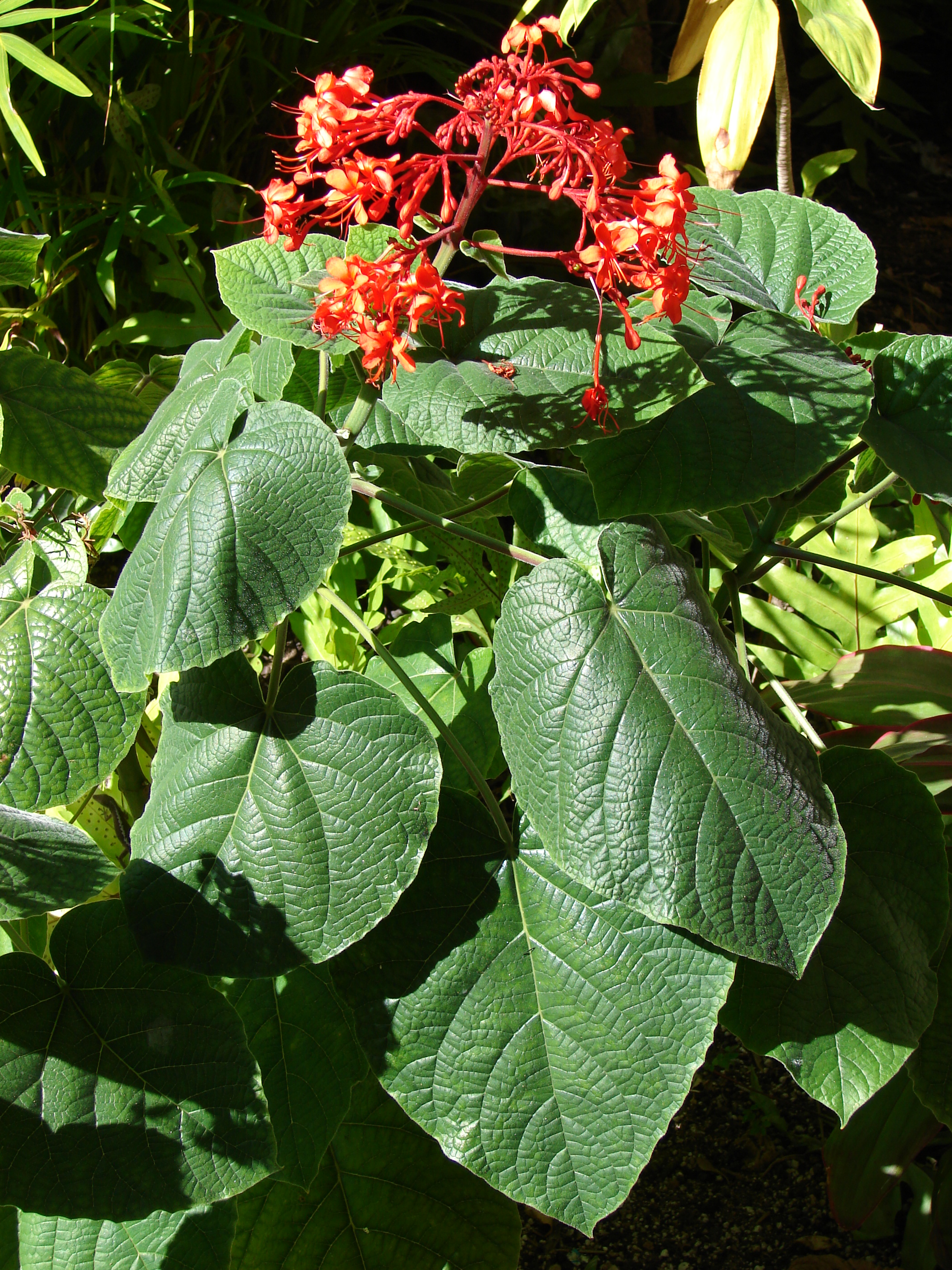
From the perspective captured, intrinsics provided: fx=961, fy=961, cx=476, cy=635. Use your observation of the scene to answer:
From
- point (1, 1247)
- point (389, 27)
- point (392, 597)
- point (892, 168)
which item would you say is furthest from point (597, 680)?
point (892, 168)

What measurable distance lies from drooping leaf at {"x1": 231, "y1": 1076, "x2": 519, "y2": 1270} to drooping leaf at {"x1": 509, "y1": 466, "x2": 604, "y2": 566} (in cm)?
64

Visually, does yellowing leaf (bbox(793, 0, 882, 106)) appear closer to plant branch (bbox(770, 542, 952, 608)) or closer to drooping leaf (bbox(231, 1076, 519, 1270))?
plant branch (bbox(770, 542, 952, 608))

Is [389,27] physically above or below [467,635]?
above

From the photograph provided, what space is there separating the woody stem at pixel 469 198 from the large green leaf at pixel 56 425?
22.1 inches

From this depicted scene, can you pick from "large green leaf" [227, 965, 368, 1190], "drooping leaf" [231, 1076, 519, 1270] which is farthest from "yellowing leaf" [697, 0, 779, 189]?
"drooping leaf" [231, 1076, 519, 1270]

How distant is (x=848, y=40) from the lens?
133cm

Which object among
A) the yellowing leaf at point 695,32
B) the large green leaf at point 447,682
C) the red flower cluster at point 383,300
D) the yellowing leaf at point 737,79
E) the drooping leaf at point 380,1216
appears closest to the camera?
the red flower cluster at point 383,300

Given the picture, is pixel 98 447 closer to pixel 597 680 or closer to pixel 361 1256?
pixel 597 680

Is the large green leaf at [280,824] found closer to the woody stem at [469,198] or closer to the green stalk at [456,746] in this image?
the green stalk at [456,746]

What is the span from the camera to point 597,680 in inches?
31.6

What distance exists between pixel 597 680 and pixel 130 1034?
1.76 ft

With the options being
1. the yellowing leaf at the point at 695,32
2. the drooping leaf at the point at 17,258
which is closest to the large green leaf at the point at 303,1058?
the drooping leaf at the point at 17,258

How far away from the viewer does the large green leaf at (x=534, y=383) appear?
786mm

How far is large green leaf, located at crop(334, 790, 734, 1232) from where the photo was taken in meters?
0.83
